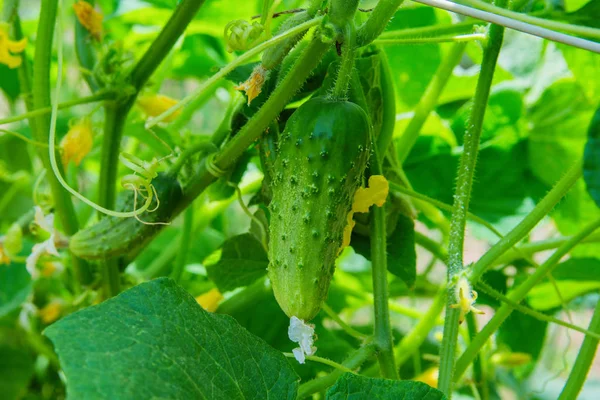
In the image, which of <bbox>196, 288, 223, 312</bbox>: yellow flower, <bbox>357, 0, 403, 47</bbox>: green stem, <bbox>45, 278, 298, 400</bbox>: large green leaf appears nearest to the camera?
<bbox>45, 278, 298, 400</bbox>: large green leaf

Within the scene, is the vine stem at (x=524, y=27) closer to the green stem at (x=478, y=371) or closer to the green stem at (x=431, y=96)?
the green stem at (x=431, y=96)

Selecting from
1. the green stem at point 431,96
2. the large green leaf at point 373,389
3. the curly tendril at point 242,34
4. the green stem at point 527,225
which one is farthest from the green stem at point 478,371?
the curly tendril at point 242,34

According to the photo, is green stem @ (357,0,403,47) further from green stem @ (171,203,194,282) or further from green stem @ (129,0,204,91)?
green stem @ (171,203,194,282)

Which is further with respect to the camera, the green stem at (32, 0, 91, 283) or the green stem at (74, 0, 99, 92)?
the green stem at (74, 0, 99, 92)

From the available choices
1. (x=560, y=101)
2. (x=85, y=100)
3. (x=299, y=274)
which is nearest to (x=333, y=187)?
(x=299, y=274)

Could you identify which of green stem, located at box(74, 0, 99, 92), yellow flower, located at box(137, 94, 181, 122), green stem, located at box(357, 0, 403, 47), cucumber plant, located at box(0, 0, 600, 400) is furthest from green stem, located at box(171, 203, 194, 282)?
green stem, located at box(357, 0, 403, 47)

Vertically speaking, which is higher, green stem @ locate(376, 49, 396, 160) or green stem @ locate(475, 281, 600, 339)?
green stem @ locate(376, 49, 396, 160)

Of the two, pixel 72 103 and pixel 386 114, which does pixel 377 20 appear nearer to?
pixel 386 114
